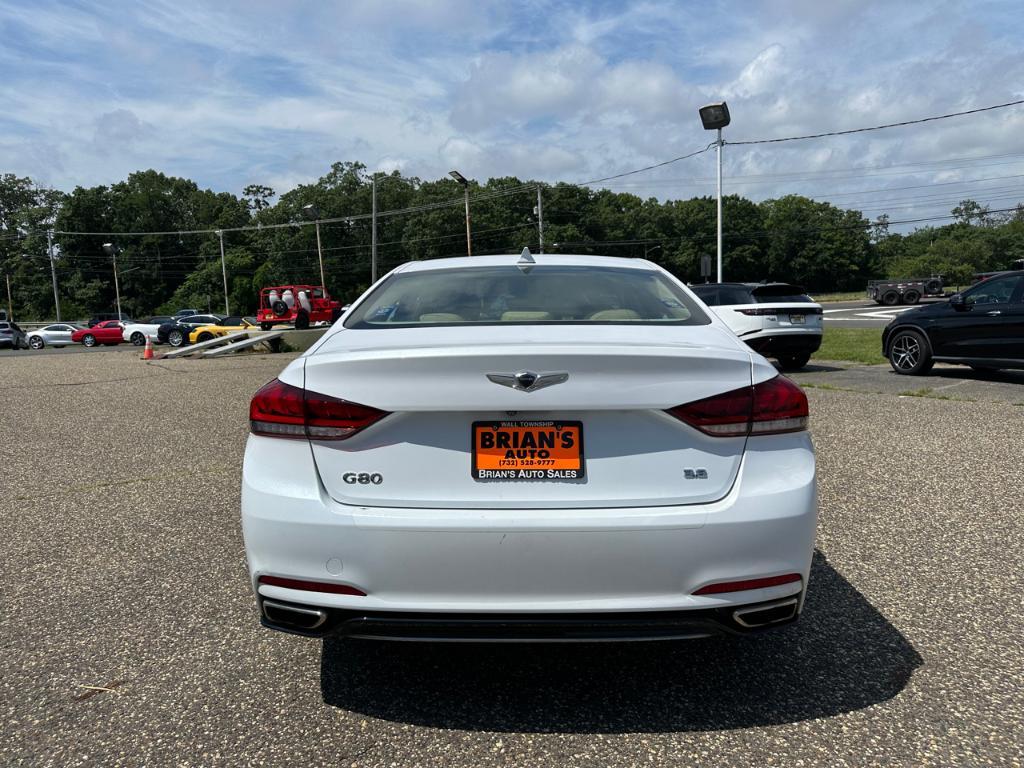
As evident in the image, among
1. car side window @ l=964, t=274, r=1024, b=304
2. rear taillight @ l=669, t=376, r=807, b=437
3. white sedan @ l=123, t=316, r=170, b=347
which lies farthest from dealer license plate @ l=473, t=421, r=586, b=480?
white sedan @ l=123, t=316, r=170, b=347

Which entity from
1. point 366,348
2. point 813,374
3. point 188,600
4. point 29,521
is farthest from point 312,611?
point 813,374

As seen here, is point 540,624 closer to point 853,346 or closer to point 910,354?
point 910,354

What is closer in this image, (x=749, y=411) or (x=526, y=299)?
(x=749, y=411)

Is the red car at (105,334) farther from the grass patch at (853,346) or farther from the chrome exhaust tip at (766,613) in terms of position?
the chrome exhaust tip at (766,613)

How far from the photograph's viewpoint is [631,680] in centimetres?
271

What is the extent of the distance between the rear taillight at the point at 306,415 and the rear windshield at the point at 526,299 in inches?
24.0

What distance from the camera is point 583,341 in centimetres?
238

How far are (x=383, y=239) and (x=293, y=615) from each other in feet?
300

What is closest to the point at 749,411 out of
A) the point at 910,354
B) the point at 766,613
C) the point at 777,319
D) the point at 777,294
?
the point at 766,613

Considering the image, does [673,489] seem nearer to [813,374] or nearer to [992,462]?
[992,462]

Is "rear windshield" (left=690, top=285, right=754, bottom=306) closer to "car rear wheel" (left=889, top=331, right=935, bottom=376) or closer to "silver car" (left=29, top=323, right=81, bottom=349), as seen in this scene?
"car rear wheel" (left=889, top=331, right=935, bottom=376)

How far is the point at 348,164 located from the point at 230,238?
66.6 ft

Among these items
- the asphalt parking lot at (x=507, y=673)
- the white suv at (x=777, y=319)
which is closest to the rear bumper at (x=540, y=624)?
the asphalt parking lot at (x=507, y=673)

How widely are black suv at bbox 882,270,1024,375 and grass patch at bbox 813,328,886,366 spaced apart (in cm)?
239
